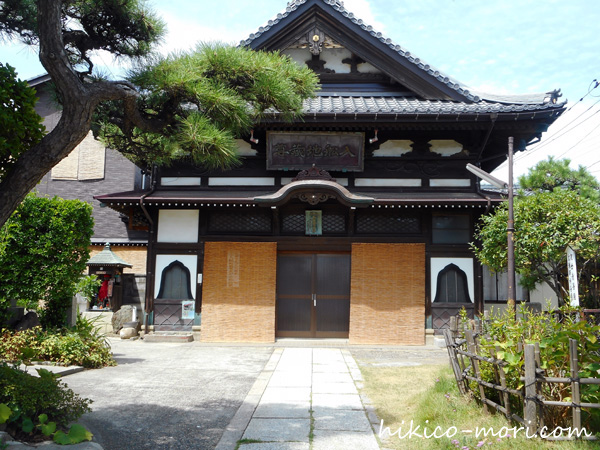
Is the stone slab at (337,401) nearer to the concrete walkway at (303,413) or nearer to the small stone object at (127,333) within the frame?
the concrete walkway at (303,413)

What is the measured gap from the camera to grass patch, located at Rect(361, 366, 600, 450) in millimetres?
4258

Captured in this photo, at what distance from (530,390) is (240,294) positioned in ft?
29.9

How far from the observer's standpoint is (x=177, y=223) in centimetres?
1288

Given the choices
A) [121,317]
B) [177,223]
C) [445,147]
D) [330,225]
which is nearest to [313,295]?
[330,225]

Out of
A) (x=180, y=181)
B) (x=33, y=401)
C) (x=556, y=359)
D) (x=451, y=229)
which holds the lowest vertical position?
(x=33, y=401)

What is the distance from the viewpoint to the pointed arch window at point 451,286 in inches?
489

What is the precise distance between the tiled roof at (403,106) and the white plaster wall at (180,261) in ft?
16.7

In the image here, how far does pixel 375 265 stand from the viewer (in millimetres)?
12539

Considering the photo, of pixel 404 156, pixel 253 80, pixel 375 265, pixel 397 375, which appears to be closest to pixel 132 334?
pixel 375 265

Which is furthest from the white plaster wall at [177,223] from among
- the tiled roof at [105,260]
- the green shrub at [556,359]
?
the green shrub at [556,359]

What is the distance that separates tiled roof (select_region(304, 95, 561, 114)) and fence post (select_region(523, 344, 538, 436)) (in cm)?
812

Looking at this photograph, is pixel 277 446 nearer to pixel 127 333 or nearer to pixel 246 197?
pixel 246 197

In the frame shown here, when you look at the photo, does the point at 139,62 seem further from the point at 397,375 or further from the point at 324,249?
the point at 324,249

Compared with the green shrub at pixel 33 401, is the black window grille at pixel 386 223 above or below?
above
